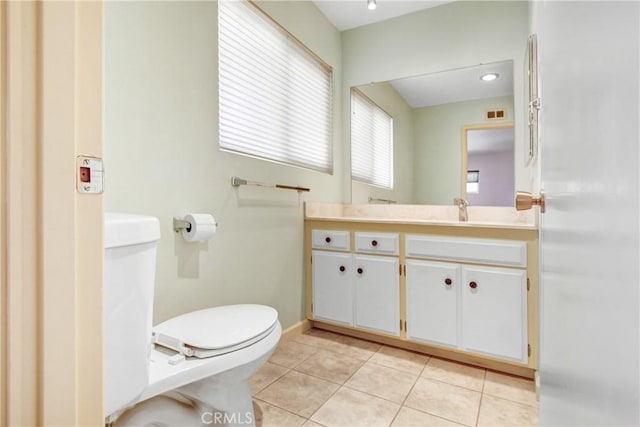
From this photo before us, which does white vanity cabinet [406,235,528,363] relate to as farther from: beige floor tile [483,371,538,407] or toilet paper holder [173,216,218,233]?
toilet paper holder [173,216,218,233]

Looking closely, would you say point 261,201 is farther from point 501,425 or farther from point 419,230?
point 501,425

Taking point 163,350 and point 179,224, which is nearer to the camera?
point 163,350

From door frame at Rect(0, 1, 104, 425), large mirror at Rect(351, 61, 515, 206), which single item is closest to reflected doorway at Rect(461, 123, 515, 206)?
large mirror at Rect(351, 61, 515, 206)

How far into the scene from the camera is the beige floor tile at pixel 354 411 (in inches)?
53.8

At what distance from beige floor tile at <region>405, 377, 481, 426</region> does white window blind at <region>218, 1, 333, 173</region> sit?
1.55 m

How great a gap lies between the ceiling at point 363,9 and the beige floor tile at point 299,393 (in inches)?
100

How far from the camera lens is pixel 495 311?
1747 mm

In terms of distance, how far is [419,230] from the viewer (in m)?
1.98

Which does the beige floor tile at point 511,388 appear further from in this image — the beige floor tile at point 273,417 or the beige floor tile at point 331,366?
the beige floor tile at point 273,417

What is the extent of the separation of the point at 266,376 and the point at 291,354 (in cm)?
30

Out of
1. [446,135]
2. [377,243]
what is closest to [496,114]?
[446,135]

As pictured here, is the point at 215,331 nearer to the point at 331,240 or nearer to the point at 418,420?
the point at 418,420

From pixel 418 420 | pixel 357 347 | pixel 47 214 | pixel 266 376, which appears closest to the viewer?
pixel 47 214

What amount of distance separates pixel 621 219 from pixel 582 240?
5.2 inches
